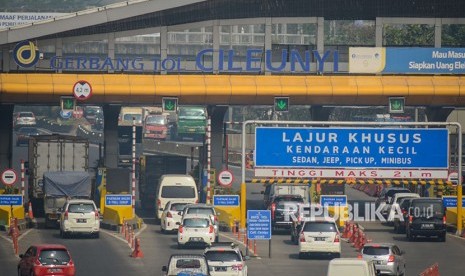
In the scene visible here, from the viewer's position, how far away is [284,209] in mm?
55500

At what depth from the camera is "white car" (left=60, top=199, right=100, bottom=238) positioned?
5106 cm

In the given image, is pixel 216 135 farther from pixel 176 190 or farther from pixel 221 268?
pixel 221 268

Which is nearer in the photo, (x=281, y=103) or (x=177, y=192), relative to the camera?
(x=177, y=192)

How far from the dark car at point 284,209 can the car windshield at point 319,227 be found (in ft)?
29.9

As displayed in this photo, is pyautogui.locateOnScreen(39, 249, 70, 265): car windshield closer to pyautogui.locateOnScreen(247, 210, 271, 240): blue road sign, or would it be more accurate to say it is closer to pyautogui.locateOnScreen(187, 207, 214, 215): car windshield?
pyautogui.locateOnScreen(247, 210, 271, 240): blue road sign

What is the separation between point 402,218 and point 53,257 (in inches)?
965

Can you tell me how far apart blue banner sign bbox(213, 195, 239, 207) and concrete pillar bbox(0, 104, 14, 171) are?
49.5ft

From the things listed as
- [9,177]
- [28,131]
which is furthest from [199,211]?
[28,131]

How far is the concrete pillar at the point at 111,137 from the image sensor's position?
67.7 m

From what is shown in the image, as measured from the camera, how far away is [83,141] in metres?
60.5

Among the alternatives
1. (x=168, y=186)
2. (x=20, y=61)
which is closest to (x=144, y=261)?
(x=168, y=186)

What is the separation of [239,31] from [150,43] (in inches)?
678

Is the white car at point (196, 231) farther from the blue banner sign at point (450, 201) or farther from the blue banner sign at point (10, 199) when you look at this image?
the blue banner sign at point (450, 201)

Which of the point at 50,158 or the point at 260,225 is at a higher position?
the point at 50,158
